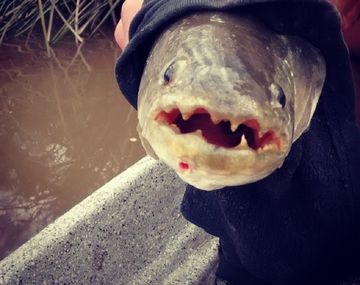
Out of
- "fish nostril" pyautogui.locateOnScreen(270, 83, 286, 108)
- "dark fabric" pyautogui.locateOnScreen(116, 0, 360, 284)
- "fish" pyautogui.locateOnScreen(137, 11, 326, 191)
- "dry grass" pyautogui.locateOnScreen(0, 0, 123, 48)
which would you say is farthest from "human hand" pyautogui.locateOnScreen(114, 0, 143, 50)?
"dry grass" pyautogui.locateOnScreen(0, 0, 123, 48)

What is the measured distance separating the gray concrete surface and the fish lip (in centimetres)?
79

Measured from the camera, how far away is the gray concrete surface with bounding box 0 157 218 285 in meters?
1.39

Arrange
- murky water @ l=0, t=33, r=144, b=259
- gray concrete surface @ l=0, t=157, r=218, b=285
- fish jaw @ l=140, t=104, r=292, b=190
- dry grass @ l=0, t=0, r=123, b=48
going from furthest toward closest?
dry grass @ l=0, t=0, r=123, b=48, murky water @ l=0, t=33, r=144, b=259, gray concrete surface @ l=0, t=157, r=218, b=285, fish jaw @ l=140, t=104, r=292, b=190

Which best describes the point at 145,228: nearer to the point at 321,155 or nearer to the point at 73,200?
the point at 321,155

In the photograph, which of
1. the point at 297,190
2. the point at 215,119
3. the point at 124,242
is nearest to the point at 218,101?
the point at 215,119

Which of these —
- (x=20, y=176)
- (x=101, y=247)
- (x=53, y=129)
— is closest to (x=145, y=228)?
(x=101, y=247)

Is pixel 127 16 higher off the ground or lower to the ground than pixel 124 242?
higher

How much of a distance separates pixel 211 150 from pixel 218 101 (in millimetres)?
59

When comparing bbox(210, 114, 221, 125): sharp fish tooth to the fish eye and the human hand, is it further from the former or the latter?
the human hand

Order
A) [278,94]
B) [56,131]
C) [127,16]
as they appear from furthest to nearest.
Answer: [56,131] < [127,16] < [278,94]

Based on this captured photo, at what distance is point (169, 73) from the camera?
748 millimetres

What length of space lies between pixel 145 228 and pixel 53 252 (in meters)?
0.35

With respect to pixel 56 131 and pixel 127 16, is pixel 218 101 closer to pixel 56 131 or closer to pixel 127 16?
pixel 127 16

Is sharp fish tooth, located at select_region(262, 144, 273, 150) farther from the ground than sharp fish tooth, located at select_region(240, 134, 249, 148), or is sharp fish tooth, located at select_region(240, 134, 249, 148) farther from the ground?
sharp fish tooth, located at select_region(240, 134, 249, 148)
